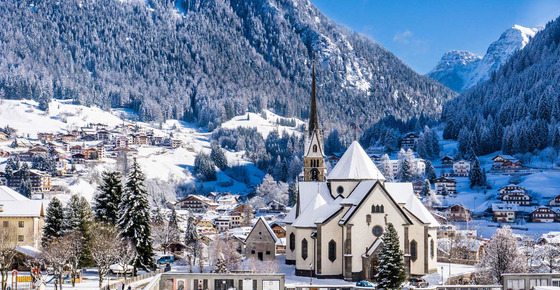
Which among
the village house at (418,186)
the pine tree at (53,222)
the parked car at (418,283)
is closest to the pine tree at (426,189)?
the village house at (418,186)

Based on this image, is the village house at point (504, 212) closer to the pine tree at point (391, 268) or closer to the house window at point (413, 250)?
the house window at point (413, 250)

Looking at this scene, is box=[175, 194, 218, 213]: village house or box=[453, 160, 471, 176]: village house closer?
box=[453, 160, 471, 176]: village house

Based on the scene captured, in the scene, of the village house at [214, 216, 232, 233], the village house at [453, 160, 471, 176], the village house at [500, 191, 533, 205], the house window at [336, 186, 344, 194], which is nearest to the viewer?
the house window at [336, 186, 344, 194]

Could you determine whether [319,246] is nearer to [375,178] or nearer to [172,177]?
[375,178]

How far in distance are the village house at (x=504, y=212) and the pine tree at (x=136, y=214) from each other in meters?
88.3

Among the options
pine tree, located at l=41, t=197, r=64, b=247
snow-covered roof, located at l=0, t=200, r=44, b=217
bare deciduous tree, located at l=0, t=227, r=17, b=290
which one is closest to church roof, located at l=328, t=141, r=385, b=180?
pine tree, located at l=41, t=197, r=64, b=247

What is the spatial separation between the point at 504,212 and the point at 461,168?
42.9 m

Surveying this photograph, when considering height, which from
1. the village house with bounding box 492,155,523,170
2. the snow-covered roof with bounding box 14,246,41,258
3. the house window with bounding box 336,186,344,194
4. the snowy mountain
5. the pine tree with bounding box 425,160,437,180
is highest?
the snowy mountain

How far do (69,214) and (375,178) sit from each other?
29.5m

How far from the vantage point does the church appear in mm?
54156

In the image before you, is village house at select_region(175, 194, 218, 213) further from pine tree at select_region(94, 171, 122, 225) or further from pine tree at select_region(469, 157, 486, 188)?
pine tree at select_region(94, 171, 122, 225)

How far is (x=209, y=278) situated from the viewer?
46.4 meters

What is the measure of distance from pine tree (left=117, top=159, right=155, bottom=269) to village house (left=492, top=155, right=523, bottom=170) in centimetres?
12346

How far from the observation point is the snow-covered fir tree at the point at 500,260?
183 feet
